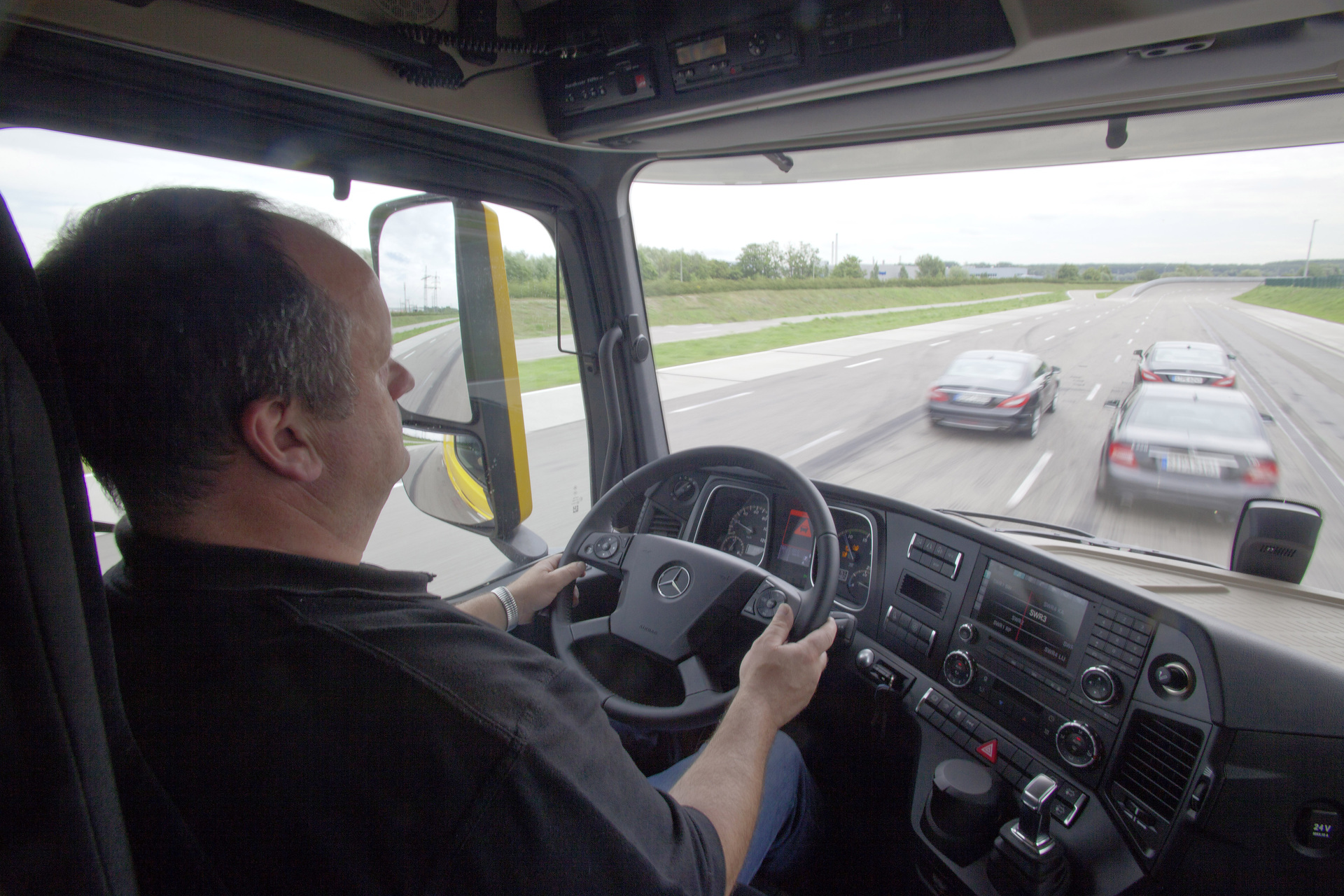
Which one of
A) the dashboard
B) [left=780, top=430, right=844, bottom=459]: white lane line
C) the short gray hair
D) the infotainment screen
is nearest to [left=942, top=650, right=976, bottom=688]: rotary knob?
the dashboard

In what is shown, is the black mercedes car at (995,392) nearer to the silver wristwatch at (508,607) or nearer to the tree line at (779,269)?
the tree line at (779,269)

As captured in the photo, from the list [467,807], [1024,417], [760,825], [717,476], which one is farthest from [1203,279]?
[467,807]

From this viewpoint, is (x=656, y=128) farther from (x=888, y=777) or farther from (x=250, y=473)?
(x=888, y=777)

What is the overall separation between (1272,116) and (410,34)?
7.11ft

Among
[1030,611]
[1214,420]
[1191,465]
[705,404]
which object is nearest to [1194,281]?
[1214,420]

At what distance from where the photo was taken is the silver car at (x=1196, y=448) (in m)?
1.75

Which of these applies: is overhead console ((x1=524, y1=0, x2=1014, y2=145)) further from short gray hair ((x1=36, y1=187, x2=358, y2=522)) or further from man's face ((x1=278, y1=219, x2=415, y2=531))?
short gray hair ((x1=36, y1=187, x2=358, y2=522))

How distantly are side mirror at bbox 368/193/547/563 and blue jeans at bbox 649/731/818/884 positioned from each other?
122 cm

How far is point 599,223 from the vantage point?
8.94 feet

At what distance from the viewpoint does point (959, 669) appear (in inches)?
77.5

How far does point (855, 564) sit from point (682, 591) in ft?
2.14

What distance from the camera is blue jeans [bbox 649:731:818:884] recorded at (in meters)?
1.89

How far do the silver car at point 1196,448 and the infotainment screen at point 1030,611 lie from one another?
416 millimetres

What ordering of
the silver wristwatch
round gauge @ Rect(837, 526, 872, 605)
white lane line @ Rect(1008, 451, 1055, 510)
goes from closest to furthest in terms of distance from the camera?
1. the silver wristwatch
2. white lane line @ Rect(1008, 451, 1055, 510)
3. round gauge @ Rect(837, 526, 872, 605)
